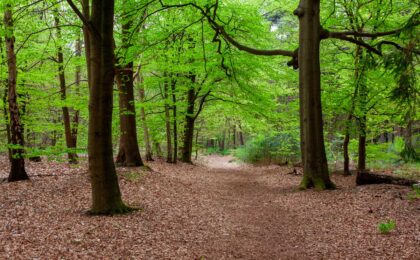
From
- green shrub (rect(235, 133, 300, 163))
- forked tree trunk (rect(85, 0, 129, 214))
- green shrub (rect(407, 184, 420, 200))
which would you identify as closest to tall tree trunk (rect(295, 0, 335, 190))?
green shrub (rect(407, 184, 420, 200))

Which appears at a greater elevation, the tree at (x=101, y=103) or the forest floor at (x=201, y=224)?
the tree at (x=101, y=103)

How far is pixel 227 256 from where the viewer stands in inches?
215

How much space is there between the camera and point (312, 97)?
10578mm

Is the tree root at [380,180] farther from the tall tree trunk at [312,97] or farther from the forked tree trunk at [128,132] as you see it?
the forked tree trunk at [128,132]

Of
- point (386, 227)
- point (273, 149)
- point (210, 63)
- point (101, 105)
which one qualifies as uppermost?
point (210, 63)

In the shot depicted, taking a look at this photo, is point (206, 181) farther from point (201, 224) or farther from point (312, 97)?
point (201, 224)

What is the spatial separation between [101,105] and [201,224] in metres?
3.18

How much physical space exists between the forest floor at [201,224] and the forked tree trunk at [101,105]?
562 millimetres

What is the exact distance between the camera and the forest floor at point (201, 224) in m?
5.22

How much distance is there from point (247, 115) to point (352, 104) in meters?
7.12

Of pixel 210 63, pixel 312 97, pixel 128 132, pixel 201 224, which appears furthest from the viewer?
pixel 210 63

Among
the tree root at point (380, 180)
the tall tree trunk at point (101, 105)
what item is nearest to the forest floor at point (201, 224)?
the tall tree trunk at point (101, 105)

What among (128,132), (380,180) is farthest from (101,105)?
(380,180)

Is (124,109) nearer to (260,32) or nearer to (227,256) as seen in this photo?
(260,32)
